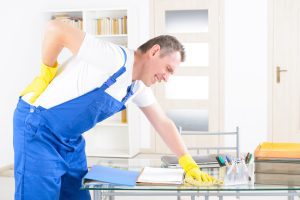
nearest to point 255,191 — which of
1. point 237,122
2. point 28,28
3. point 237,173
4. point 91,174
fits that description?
point 237,173

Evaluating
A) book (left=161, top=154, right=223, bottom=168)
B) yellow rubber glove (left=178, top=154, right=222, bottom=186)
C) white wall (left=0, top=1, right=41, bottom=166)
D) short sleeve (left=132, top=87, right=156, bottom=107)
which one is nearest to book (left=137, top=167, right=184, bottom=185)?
yellow rubber glove (left=178, top=154, right=222, bottom=186)

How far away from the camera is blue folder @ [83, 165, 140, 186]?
2.00 metres

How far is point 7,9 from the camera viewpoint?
5055mm

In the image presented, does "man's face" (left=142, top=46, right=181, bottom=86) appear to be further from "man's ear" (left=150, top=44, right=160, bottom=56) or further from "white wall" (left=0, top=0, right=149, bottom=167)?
"white wall" (left=0, top=0, right=149, bottom=167)

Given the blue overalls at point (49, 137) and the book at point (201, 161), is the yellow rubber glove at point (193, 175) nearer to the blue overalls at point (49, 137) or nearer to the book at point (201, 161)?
the book at point (201, 161)

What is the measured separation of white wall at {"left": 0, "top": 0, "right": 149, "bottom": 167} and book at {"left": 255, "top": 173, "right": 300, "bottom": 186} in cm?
362

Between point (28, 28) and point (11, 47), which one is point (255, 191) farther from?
point (28, 28)

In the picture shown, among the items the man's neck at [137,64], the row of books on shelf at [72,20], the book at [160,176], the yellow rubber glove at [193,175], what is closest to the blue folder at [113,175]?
the book at [160,176]

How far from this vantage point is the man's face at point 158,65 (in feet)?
6.54

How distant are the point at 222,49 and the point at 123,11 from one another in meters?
1.24

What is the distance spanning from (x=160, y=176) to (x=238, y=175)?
0.34 m

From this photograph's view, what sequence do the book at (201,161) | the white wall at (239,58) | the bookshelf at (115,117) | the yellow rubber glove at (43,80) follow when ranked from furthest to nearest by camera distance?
the bookshelf at (115,117), the white wall at (239,58), the book at (201,161), the yellow rubber glove at (43,80)

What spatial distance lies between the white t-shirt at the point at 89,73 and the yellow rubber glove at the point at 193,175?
0.42 metres

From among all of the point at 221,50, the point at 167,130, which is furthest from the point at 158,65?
the point at 221,50
